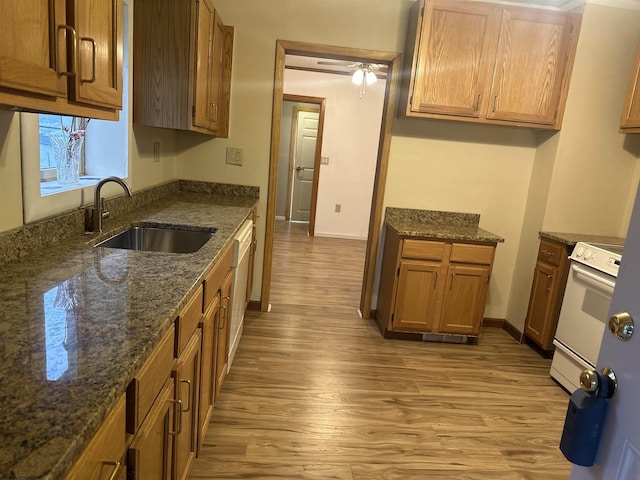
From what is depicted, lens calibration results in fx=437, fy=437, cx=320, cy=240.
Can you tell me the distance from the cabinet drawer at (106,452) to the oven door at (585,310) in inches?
94.5

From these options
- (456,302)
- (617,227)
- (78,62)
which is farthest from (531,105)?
(78,62)

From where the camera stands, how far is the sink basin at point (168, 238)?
7.00 feet

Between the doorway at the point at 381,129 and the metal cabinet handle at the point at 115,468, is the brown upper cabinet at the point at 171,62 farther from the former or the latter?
the metal cabinet handle at the point at 115,468

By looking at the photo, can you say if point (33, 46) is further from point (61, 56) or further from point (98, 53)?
point (98, 53)

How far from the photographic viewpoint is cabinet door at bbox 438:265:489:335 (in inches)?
121

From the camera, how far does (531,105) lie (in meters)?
3.00

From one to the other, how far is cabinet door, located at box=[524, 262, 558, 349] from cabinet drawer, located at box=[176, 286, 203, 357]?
248cm

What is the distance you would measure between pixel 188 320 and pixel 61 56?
77 centimetres

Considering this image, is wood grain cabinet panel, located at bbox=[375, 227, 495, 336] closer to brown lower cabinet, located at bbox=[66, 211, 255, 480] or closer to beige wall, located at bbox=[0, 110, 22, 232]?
brown lower cabinet, located at bbox=[66, 211, 255, 480]

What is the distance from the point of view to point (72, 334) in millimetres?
927

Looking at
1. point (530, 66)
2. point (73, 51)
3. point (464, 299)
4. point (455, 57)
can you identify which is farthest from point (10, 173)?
point (530, 66)

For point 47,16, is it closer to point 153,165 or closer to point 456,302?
→ point 153,165

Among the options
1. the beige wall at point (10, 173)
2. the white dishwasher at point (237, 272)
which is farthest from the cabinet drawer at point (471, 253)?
the beige wall at point (10, 173)

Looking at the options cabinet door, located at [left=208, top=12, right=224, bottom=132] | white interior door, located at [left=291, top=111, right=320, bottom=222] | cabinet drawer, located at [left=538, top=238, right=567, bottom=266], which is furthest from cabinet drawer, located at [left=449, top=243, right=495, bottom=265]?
white interior door, located at [left=291, top=111, right=320, bottom=222]
